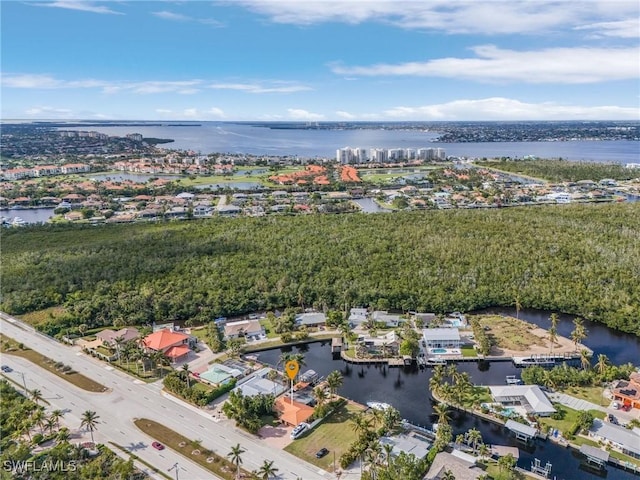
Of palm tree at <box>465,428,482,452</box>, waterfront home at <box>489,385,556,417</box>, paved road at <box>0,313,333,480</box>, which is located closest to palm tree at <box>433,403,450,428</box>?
palm tree at <box>465,428,482,452</box>

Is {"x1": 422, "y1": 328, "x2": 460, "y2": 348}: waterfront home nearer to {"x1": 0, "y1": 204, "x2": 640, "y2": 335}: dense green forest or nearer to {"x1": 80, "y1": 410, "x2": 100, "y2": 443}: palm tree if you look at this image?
{"x1": 0, "y1": 204, "x2": 640, "y2": 335}: dense green forest

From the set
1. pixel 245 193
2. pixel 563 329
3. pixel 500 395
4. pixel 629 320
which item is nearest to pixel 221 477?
pixel 500 395

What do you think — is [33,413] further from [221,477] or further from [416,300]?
[416,300]

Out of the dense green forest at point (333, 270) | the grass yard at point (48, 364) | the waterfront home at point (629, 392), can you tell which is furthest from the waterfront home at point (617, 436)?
the grass yard at point (48, 364)

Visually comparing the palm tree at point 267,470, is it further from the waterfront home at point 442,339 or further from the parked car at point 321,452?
the waterfront home at point 442,339

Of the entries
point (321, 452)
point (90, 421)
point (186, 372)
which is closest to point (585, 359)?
point (321, 452)
